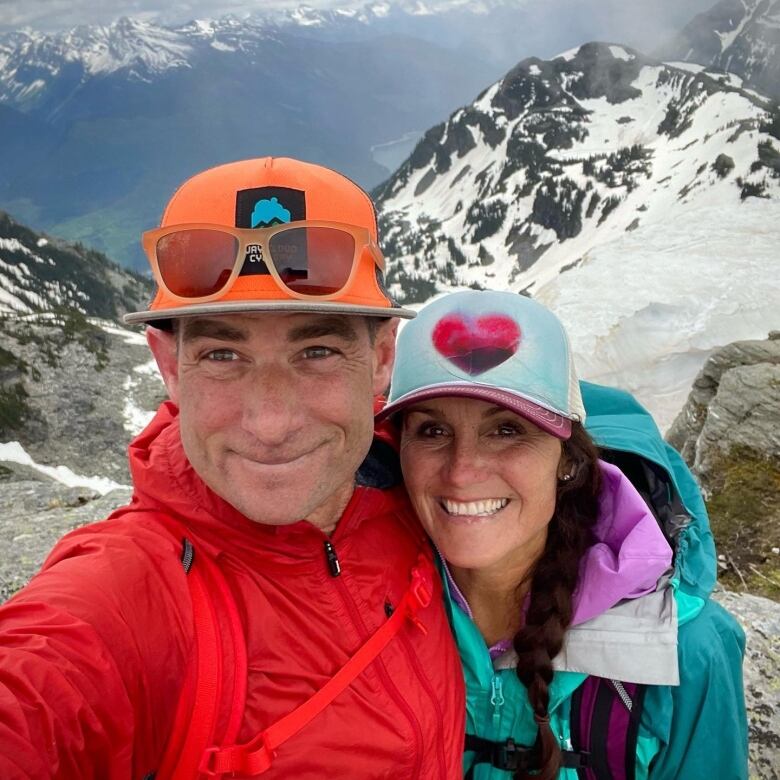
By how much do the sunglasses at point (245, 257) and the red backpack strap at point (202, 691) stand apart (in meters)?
1.45

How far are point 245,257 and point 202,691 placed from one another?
1.99 meters

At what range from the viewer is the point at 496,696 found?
3.58 metres

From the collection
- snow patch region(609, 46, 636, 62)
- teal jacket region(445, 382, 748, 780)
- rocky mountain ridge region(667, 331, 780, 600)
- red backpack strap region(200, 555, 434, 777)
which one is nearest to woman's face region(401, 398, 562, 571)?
red backpack strap region(200, 555, 434, 777)

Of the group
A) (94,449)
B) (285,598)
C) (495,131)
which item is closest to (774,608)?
(285,598)

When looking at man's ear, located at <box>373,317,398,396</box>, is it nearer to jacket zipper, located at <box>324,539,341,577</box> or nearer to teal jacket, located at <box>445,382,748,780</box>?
jacket zipper, located at <box>324,539,341,577</box>

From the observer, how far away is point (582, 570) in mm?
3598

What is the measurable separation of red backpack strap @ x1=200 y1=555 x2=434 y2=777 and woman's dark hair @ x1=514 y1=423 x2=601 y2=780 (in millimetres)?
654

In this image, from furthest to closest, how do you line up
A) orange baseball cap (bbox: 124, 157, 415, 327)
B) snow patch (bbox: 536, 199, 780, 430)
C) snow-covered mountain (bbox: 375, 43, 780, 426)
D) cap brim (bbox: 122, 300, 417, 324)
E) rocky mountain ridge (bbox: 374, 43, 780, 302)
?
1. rocky mountain ridge (bbox: 374, 43, 780, 302)
2. snow-covered mountain (bbox: 375, 43, 780, 426)
3. snow patch (bbox: 536, 199, 780, 430)
4. orange baseball cap (bbox: 124, 157, 415, 327)
5. cap brim (bbox: 122, 300, 417, 324)

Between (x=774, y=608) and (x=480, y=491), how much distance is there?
5.19m

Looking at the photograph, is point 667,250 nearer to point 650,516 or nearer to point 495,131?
point 650,516

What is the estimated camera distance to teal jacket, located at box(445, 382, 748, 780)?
Answer: 124 inches

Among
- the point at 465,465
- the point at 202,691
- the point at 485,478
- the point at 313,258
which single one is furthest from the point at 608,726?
the point at 313,258

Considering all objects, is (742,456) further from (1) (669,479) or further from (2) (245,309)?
(2) (245,309)

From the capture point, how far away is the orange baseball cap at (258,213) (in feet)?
9.27
